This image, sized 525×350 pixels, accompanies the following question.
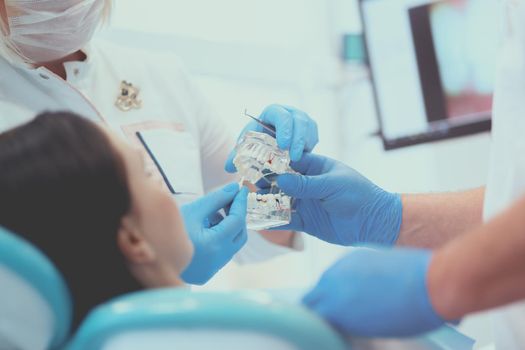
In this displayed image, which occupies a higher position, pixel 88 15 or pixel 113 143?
pixel 88 15

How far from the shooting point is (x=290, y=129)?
1.36 m

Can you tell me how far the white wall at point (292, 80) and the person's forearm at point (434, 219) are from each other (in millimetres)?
1103

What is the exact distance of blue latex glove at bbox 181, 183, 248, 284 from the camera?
1175 mm

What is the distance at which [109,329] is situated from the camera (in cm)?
68

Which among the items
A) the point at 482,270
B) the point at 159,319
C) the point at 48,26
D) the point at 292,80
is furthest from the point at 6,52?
the point at 292,80

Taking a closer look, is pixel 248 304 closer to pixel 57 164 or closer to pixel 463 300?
pixel 463 300

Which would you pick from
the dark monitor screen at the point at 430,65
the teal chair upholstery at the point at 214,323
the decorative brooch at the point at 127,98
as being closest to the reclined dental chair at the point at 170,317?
the teal chair upholstery at the point at 214,323

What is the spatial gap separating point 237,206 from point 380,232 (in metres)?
0.38

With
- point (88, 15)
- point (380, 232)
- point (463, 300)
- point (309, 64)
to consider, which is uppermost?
point (88, 15)

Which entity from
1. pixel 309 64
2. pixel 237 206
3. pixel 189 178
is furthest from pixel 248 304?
pixel 309 64

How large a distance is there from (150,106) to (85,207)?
0.87m

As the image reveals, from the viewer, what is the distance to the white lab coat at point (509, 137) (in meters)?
1.06

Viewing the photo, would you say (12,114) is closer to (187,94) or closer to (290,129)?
(187,94)

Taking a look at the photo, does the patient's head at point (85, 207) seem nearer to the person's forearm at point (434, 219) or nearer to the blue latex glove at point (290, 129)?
the blue latex glove at point (290, 129)
